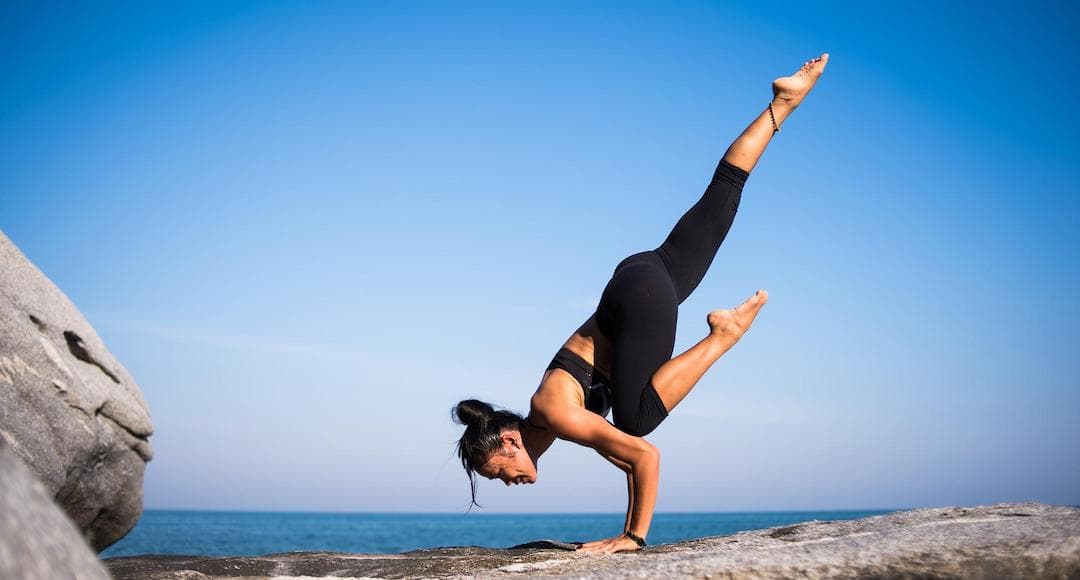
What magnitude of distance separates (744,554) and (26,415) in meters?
5.52

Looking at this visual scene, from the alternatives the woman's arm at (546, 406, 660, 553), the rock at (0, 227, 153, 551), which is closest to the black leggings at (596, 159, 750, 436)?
the woman's arm at (546, 406, 660, 553)

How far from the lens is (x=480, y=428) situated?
475 centimetres

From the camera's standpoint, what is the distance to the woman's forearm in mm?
4367

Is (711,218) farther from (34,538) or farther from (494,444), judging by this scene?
(34,538)

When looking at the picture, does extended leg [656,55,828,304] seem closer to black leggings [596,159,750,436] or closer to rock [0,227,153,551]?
black leggings [596,159,750,436]

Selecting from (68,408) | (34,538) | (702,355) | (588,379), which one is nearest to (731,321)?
(702,355)

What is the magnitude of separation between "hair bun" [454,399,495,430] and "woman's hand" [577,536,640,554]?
929mm

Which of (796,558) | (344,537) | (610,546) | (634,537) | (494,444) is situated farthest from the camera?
(344,537)

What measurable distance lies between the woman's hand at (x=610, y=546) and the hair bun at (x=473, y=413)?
93cm

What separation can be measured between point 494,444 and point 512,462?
152mm

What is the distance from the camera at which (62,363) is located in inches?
262

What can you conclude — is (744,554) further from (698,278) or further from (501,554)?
(698,278)

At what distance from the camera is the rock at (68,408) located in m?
6.19

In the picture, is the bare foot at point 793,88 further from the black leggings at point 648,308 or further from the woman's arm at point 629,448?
the woman's arm at point 629,448
